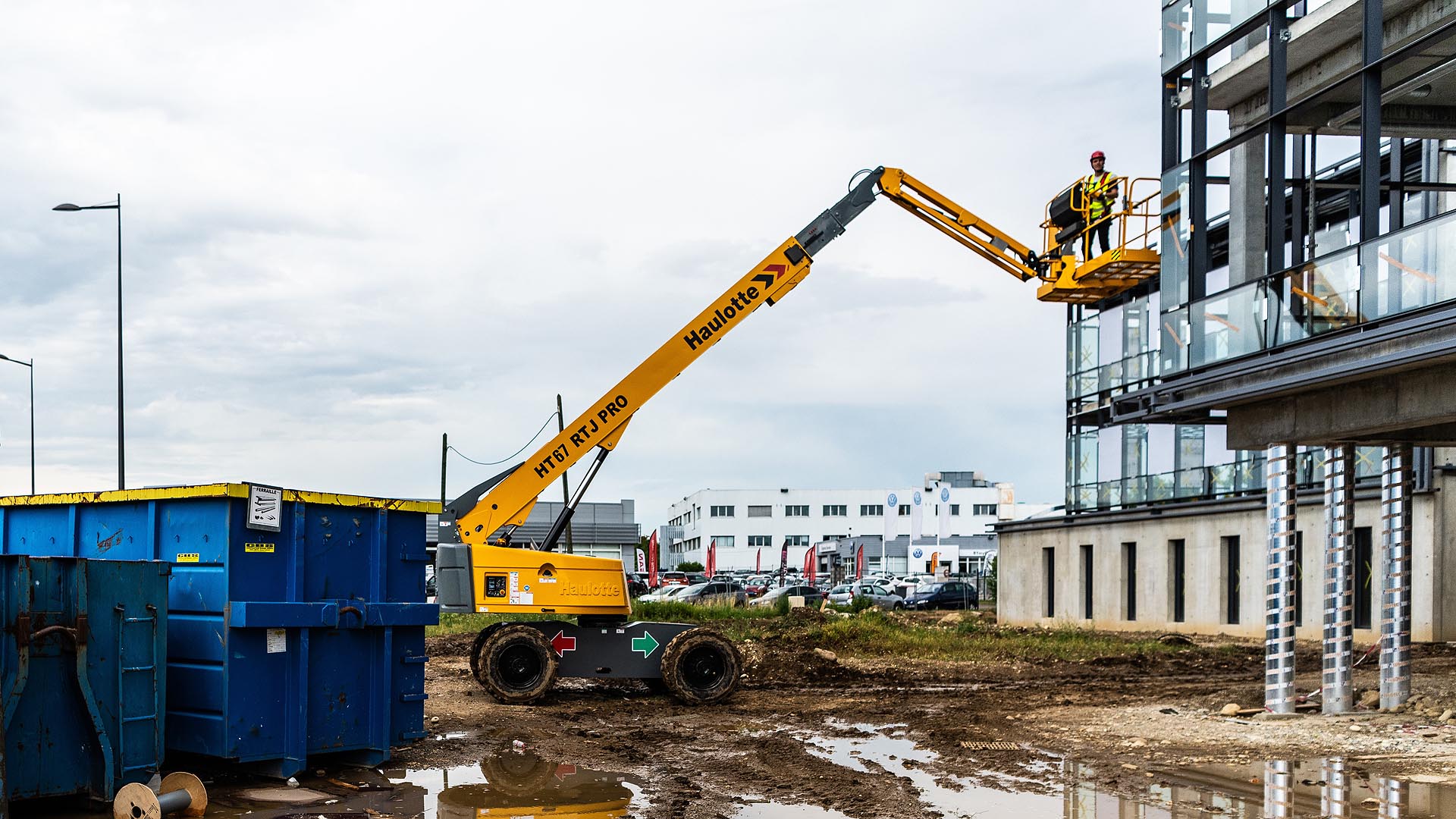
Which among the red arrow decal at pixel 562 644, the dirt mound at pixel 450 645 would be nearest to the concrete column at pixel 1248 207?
the red arrow decal at pixel 562 644

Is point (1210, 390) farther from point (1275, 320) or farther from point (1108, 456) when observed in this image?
point (1108, 456)

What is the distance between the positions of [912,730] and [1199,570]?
19.6 m

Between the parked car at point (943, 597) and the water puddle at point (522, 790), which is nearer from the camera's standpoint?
the water puddle at point (522, 790)

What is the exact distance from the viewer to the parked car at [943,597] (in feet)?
173

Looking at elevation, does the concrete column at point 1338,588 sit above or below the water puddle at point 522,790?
above

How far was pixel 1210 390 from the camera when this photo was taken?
650 inches

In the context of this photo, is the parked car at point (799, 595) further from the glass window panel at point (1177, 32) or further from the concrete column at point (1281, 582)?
the concrete column at point (1281, 582)

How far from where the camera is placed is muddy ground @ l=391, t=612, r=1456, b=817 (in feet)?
38.9

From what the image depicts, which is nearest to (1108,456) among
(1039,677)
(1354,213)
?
(1354,213)

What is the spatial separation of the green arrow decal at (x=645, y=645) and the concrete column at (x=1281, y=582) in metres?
7.40

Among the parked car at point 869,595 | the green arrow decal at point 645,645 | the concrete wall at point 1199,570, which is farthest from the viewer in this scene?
the parked car at point 869,595

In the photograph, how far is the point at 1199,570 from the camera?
3294cm

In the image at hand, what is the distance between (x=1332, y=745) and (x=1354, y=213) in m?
18.6

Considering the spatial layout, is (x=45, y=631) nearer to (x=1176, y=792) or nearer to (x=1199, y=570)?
(x=1176, y=792)
